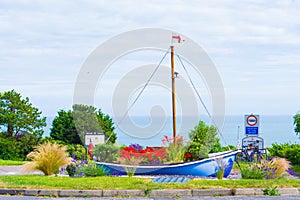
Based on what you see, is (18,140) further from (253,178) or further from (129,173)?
(253,178)

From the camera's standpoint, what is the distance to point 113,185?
12414 millimetres

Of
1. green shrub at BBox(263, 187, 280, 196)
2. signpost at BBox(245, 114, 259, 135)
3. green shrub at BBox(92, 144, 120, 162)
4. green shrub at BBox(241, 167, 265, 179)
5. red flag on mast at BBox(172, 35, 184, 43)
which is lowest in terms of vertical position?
green shrub at BBox(263, 187, 280, 196)

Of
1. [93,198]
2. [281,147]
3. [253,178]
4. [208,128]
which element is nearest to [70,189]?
[93,198]

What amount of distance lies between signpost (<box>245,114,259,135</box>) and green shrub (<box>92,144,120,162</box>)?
4225 mm

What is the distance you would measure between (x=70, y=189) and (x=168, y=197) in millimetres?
2237

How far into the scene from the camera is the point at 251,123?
16938 millimetres

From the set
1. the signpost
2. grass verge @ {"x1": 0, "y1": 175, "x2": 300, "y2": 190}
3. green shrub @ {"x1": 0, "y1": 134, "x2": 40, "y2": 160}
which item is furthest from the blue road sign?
green shrub @ {"x1": 0, "y1": 134, "x2": 40, "y2": 160}

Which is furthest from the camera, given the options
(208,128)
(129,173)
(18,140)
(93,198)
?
(18,140)

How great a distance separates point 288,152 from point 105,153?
700 centimetres

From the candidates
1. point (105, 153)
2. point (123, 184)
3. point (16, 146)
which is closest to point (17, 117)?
point (16, 146)

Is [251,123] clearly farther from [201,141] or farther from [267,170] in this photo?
[267,170]

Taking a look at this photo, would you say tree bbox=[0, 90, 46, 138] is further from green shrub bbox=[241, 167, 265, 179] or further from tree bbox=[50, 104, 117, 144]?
green shrub bbox=[241, 167, 265, 179]

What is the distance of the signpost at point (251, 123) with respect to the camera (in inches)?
665

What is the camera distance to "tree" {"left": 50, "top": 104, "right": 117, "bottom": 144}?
1030 inches
